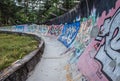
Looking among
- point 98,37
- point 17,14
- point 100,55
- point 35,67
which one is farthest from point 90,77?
point 17,14

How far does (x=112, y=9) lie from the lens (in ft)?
27.9

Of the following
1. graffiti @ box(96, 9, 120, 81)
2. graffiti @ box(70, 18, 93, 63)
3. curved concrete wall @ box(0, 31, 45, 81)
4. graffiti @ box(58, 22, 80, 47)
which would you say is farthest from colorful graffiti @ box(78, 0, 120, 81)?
graffiti @ box(58, 22, 80, 47)

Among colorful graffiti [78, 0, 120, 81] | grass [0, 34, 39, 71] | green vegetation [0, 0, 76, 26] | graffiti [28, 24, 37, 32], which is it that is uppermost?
colorful graffiti [78, 0, 120, 81]

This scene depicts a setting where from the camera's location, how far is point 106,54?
7477mm

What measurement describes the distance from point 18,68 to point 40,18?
296 feet

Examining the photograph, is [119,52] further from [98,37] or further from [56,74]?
[56,74]

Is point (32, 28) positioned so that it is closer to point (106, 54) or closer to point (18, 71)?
point (18, 71)

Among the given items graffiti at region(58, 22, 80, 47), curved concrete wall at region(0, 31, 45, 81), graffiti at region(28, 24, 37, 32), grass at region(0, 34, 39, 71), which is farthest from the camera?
graffiti at region(28, 24, 37, 32)

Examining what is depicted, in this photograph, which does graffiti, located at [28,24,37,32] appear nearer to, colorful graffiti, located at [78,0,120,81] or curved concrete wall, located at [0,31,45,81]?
curved concrete wall, located at [0,31,45,81]

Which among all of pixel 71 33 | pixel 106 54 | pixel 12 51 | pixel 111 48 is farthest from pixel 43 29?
pixel 111 48

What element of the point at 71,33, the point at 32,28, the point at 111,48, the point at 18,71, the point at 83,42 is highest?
the point at 111,48

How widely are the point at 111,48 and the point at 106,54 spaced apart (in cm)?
34

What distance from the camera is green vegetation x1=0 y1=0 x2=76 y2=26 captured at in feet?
286

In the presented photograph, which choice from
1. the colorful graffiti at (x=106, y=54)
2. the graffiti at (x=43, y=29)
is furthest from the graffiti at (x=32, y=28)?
the colorful graffiti at (x=106, y=54)
